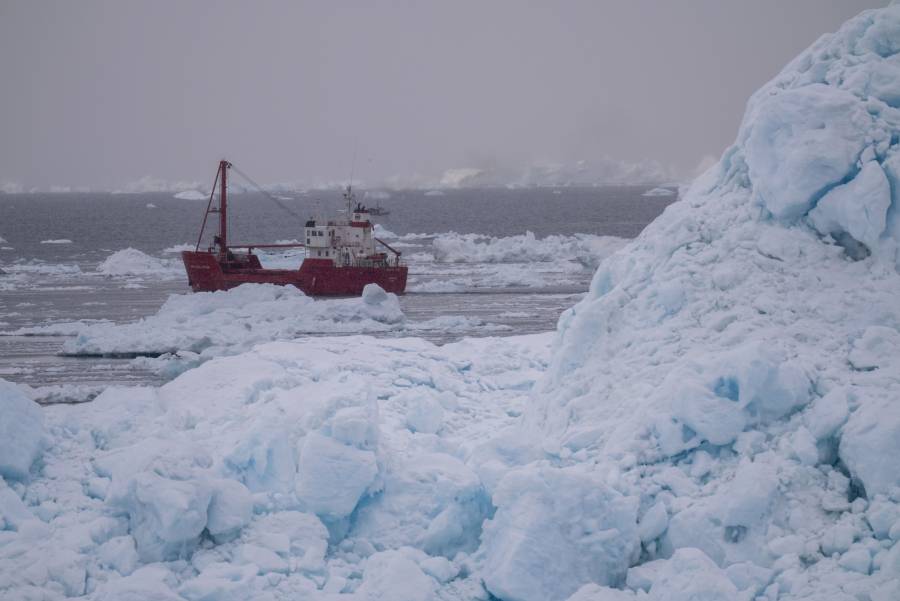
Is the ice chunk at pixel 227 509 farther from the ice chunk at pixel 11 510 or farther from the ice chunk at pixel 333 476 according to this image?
the ice chunk at pixel 11 510

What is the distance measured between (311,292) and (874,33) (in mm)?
22601

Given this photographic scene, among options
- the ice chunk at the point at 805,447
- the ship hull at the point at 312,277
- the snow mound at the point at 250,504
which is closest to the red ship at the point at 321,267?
the ship hull at the point at 312,277

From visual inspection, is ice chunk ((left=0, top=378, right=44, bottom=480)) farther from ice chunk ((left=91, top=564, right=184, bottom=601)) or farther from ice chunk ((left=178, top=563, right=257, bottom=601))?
ice chunk ((left=178, top=563, right=257, bottom=601))

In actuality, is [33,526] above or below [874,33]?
below

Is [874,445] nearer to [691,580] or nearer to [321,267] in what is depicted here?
[691,580]

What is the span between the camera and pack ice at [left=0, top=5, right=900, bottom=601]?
5727 mm

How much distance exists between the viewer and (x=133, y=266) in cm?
3584

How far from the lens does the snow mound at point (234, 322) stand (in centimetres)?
1802

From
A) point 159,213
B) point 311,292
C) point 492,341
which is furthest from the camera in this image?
point 159,213

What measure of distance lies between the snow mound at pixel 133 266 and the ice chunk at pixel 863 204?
101 ft

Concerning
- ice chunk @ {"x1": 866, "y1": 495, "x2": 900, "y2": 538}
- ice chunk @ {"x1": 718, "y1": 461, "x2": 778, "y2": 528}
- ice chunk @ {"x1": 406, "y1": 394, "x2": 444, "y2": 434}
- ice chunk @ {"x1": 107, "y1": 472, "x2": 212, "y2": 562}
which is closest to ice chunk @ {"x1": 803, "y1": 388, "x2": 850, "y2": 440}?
ice chunk @ {"x1": 718, "y1": 461, "x2": 778, "y2": 528}

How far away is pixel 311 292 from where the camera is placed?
28.9 m

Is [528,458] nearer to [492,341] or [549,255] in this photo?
[492,341]

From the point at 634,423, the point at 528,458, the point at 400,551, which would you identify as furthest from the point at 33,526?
the point at 634,423
